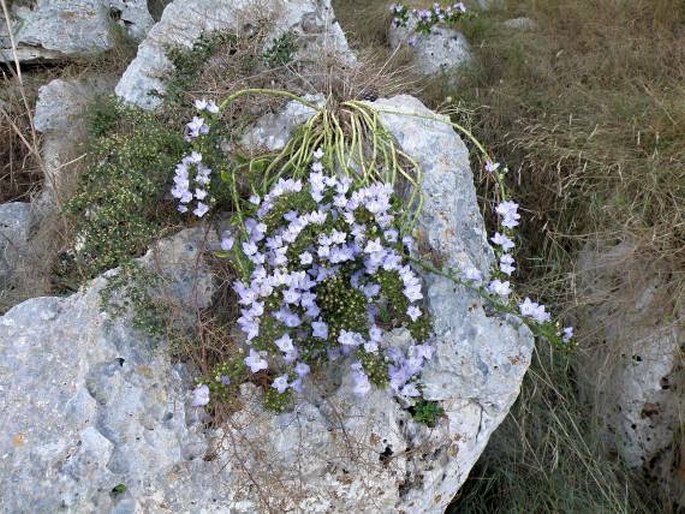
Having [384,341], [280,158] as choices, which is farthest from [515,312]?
[280,158]

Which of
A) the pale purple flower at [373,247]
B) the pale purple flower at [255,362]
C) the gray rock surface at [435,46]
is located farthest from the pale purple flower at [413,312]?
the gray rock surface at [435,46]

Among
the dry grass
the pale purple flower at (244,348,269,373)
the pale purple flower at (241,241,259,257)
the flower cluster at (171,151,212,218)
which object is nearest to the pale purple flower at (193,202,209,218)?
the flower cluster at (171,151,212,218)

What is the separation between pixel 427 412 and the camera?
7.13 ft

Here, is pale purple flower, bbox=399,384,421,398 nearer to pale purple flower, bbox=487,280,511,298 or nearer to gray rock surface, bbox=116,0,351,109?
pale purple flower, bbox=487,280,511,298

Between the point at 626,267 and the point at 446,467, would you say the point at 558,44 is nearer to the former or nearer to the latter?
the point at 626,267

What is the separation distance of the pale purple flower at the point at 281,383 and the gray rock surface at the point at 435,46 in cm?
253

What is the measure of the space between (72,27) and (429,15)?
2108mm

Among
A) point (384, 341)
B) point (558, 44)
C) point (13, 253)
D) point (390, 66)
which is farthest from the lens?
point (558, 44)

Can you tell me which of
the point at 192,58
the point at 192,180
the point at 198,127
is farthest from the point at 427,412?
the point at 192,58

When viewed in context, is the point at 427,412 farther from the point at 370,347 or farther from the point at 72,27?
the point at 72,27

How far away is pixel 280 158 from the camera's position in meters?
2.49

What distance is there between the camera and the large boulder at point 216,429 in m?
1.96

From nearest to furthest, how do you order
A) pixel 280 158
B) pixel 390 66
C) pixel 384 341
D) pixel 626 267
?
pixel 384 341 → pixel 280 158 → pixel 626 267 → pixel 390 66

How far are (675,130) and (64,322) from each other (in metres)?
2.66
